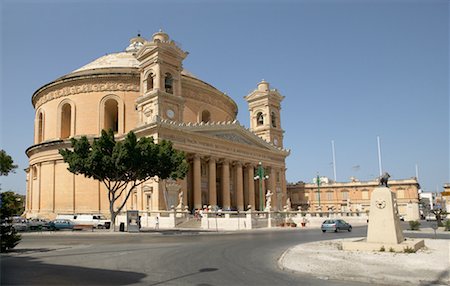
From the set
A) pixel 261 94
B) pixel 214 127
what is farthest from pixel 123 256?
pixel 261 94

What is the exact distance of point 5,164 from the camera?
3331cm

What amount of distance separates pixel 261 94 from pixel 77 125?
27.7 m

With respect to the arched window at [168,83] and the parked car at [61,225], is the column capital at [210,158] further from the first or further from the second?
the parked car at [61,225]

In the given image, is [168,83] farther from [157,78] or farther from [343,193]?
[343,193]

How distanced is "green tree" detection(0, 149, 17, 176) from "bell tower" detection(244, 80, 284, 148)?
122ft

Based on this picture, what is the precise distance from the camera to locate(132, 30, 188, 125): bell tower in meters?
44.8

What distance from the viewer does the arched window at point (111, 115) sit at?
52.0 meters

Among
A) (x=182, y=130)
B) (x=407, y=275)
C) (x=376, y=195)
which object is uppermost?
(x=182, y=130)

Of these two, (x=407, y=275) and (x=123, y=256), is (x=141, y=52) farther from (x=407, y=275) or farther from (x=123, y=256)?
(x=407, y=275)

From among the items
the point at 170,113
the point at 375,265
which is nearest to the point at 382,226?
the point at 375,265

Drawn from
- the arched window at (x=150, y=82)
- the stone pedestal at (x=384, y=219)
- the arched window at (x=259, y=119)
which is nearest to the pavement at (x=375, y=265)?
the stone pedestal at (x=384, y=219)

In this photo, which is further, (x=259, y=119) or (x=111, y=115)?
Result: (x=259, y=119)

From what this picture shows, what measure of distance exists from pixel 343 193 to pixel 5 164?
59.3 m

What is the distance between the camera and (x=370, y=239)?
1594 centimetres
